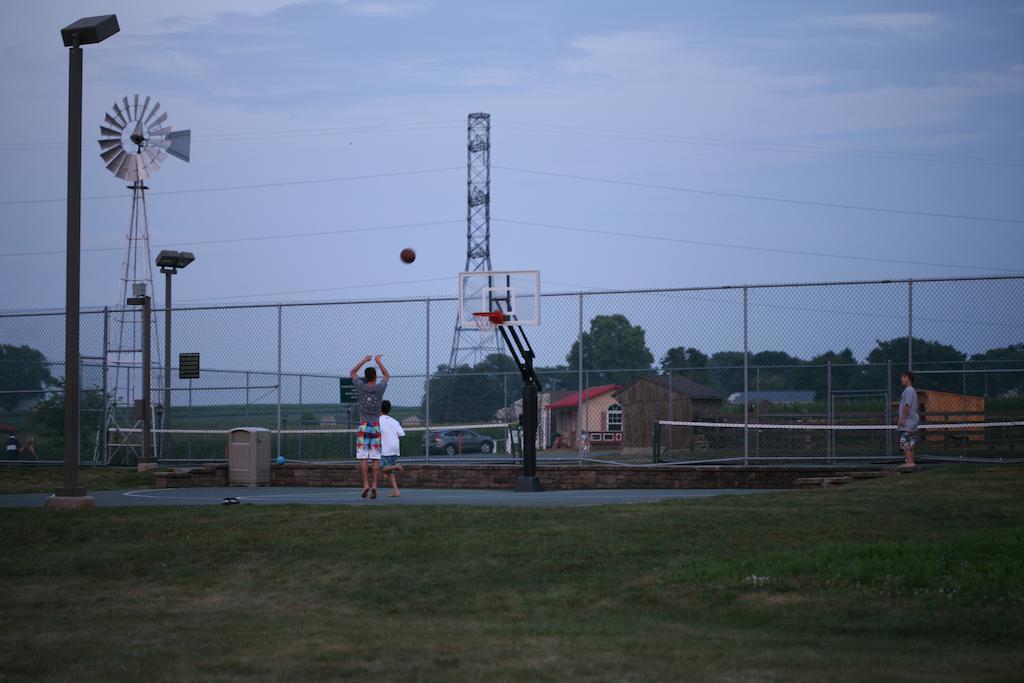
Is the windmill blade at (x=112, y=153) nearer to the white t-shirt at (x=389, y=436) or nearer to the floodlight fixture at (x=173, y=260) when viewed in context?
the floodlight fixture at (x=173, y=260)

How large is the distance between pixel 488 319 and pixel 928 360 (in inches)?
298

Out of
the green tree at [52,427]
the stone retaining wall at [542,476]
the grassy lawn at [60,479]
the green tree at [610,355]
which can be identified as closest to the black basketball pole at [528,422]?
the stone retaining wall at [542,476]

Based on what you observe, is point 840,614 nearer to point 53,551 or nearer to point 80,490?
point 53,551

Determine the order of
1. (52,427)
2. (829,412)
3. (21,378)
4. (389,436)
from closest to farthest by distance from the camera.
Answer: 1. (389,436)
2. (829,412)
3. (21,378)
4. (52,427)

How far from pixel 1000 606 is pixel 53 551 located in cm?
834

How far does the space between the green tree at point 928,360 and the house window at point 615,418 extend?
4740 millimetres

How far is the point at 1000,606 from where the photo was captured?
8438 millimetres

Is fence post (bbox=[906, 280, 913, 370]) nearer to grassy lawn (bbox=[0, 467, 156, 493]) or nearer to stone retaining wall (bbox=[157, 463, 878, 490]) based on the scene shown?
stone retaining wall (bbox=[157, 463, 878, 490])

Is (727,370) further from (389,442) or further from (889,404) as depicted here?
(389,442)

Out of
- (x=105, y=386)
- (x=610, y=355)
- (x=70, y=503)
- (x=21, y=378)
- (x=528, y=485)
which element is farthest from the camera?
(x=21, y=378)

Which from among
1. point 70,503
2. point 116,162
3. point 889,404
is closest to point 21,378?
point 116,162

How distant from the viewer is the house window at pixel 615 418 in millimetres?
23062

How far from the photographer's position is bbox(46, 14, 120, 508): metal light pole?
14.8 meters

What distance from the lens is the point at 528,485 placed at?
19219mm
